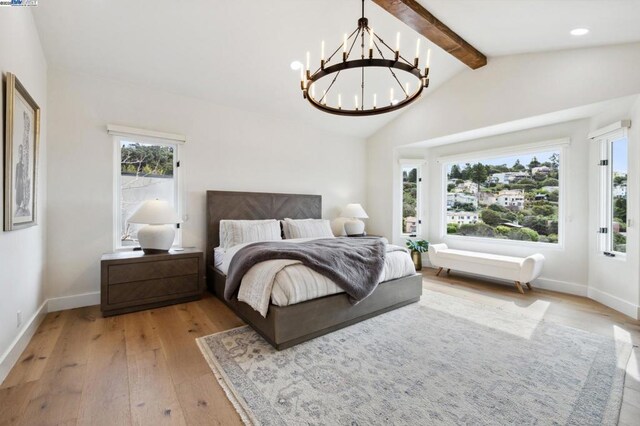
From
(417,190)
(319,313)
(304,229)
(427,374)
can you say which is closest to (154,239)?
(304,229)

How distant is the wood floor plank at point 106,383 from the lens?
5.23ft

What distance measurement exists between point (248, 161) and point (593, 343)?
15.0 feet

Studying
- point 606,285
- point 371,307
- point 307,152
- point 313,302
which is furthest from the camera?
point 307,152

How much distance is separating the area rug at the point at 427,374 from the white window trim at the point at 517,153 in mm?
1905

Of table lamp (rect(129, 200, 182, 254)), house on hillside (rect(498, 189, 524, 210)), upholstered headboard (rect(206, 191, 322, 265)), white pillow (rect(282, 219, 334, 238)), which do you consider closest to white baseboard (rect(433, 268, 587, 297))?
house on hillside (rect(498, 189, 524, 210))

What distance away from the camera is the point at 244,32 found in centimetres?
315

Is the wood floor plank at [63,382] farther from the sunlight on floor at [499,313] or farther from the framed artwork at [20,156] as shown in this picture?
the sunlight on floor at [499,313]

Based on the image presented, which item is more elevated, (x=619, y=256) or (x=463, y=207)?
(x=463, y=207)

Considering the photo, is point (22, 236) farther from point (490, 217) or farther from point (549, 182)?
point (549, 182)

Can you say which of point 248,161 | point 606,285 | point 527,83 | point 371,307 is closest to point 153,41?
point 248,161

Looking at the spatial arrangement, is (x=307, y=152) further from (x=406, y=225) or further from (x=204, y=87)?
(x=406, y=225)

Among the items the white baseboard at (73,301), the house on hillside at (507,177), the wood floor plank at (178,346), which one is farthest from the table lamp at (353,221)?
the white baseboard at (73,301)

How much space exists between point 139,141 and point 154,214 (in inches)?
45.4

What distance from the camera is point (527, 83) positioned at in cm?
373
